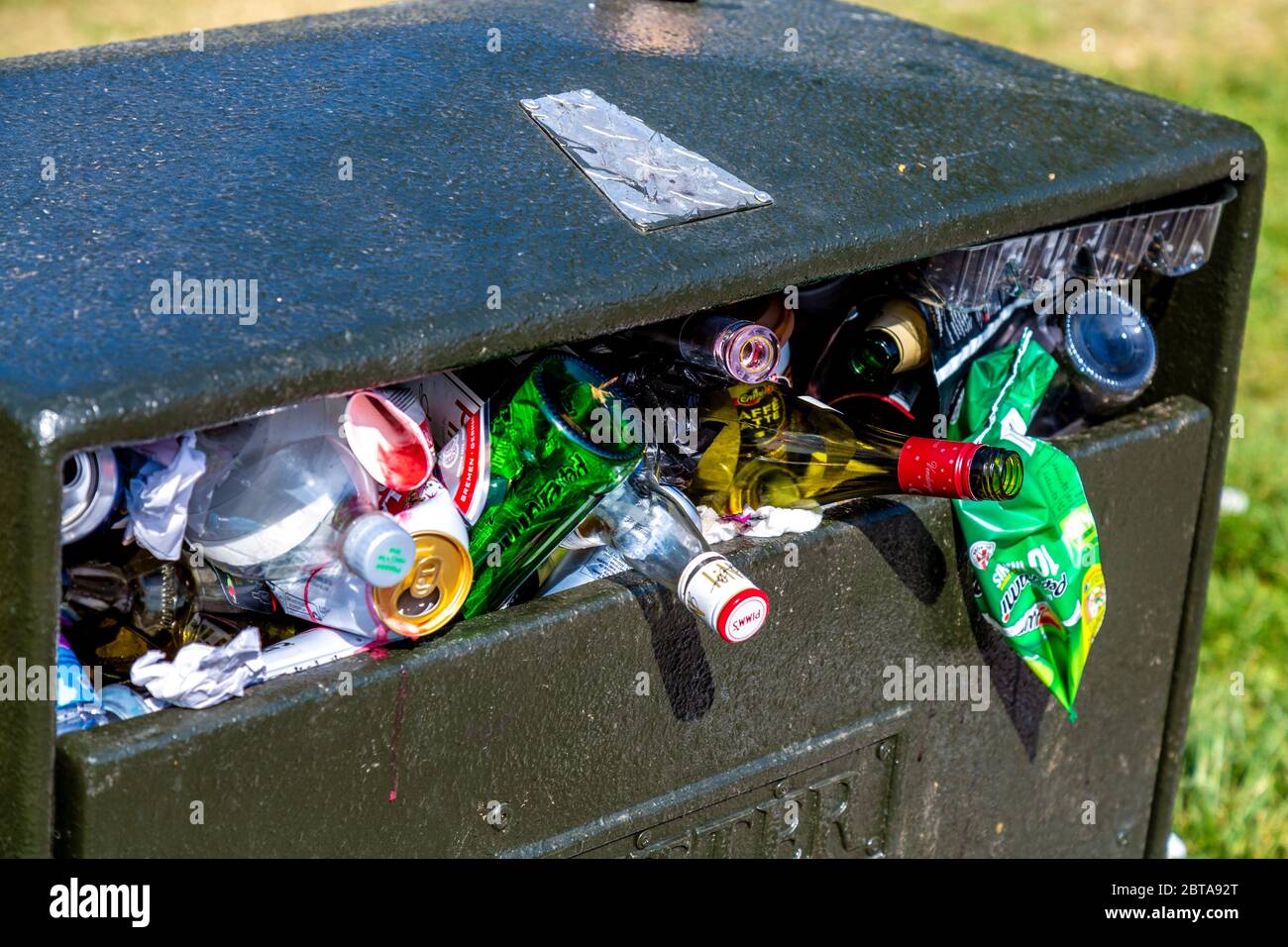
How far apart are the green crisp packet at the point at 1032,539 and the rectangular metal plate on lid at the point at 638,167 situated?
40 cm

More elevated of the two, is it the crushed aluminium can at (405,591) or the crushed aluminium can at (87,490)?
the crushed aluminium can at (87,490)

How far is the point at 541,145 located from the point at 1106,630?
3.14 ft

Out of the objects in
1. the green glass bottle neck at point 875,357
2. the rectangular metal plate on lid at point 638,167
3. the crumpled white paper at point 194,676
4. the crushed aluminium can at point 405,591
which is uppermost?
the rectangular metal plate on lid at point 638,167

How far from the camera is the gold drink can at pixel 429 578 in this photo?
1334mm

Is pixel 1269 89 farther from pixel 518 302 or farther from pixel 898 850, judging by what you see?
pixel 518 302

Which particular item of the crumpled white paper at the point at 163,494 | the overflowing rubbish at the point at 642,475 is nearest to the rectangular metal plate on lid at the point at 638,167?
the overflowing rubbish at the point at 642,475

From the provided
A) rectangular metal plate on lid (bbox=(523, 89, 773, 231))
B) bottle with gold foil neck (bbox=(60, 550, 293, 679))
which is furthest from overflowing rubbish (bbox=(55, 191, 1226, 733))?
rectangular metal plate on lid (bbox=(523, 89, 773, 231))

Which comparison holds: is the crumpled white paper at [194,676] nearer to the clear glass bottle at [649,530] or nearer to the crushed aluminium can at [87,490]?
the crushed aluminium can at [87,490]

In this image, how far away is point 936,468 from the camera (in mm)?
1531

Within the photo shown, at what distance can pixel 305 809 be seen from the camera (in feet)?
4.33

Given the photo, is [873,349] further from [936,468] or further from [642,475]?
[642,475]

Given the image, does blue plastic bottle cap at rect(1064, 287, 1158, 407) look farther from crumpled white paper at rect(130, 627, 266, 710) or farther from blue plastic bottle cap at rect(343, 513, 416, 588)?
crumpled white paper at rect(130, 627, 266, 710)
